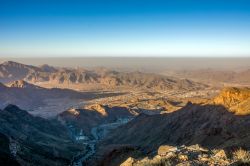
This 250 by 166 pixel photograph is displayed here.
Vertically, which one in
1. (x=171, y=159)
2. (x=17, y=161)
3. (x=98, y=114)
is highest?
(x=171, y=159)

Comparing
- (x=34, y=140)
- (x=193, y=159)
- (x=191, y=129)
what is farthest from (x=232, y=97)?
(x=193, y=159)

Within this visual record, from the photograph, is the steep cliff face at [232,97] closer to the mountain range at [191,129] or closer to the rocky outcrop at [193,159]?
the mountain range at [191,129]

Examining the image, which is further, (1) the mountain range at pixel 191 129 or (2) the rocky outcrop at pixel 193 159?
(1) the mountain range at pixel 191 129

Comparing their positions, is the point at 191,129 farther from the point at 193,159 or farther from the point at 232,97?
the point at 193,159

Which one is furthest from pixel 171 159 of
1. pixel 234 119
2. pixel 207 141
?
pixel 234 119

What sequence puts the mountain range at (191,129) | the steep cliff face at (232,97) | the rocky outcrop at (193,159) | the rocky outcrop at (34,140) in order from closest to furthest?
the rocky outcrop at (193,159) → the mountain range at (191,129) → the rocky outcrop at (34,140) → the steep cliff face at (232,97)

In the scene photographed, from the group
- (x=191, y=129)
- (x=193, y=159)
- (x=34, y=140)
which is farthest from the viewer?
(x=34, y=140)

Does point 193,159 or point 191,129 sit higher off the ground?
point 193,159

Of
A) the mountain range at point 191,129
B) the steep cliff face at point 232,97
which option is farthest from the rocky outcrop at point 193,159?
the steep cliff face at point 232,97

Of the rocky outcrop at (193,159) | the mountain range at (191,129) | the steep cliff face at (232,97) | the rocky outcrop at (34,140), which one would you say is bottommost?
the rocky outcrop at (34,140)

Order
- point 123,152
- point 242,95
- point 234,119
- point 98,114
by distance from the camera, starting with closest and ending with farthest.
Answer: point 123,152 → point 234,119 → point 242,95 → point 98,114

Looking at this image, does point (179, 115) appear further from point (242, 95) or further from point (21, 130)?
point (21, 130)
